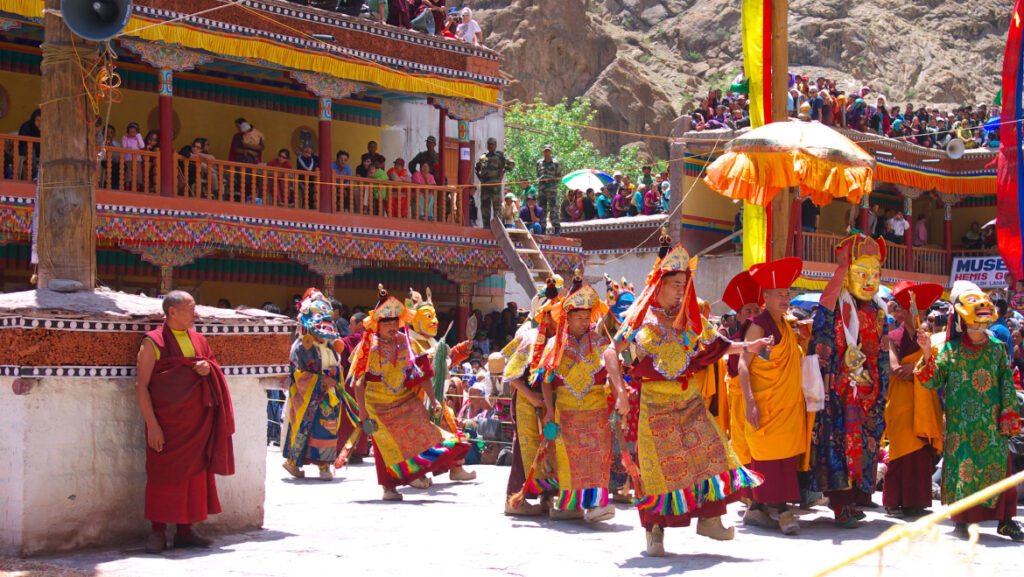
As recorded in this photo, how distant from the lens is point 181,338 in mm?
7406

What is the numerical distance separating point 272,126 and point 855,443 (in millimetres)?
16092

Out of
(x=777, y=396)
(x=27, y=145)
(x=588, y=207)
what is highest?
(x=588, y=207)

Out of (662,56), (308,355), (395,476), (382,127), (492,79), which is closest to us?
(395,476)

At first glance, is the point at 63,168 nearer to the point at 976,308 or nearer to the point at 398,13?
the point at 976,308

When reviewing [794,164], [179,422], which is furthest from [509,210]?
[179,422]

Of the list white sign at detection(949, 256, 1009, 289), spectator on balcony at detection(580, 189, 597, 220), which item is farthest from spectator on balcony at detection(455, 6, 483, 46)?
white sign at detection(949, 256, 1009, 289)

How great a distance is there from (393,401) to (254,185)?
9.43m

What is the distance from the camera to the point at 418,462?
10.5 m

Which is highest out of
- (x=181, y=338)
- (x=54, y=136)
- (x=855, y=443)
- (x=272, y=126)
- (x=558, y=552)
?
(x=272, y=126)

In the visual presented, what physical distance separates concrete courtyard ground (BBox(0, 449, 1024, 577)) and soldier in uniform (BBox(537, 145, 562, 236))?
1270 centimetres

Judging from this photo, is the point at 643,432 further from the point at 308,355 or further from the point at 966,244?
the point at 966,244

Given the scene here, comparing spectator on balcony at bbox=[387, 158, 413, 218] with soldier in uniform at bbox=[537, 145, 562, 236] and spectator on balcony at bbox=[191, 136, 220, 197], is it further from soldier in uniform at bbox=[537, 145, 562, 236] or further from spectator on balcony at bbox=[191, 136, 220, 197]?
spectator on balcony at bbox=[191, 136, 220, 197]

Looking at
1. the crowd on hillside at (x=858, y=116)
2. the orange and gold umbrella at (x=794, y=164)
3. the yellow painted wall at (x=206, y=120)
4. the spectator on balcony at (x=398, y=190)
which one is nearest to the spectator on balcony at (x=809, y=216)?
the crowd on hillside at (x=858, y=116)

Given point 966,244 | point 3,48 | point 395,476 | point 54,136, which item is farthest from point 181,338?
point 966,244
